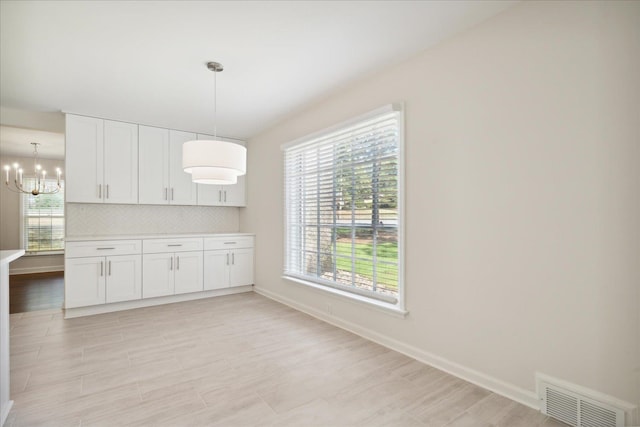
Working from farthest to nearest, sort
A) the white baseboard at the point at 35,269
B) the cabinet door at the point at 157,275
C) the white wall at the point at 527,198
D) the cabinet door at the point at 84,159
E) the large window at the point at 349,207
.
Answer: the white baseboard at the point at 35,269, the cabinet door at the point at 157,275, the cabinet door at the point at 84,159, the large window at the point at 349,207, the white wall at the point at 527,198

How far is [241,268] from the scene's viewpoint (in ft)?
17.2

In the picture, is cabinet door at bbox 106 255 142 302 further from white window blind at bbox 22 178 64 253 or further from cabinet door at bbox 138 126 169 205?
white window blind at bbox 22 178 64 253

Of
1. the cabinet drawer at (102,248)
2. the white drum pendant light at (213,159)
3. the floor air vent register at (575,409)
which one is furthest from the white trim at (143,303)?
the floor air vent register at (575,409)

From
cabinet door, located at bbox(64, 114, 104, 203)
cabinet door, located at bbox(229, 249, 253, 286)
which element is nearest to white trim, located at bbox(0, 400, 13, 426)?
cabinet door, located at bbox(64, 114, 104, 203)

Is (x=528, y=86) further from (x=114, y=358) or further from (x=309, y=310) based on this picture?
(x=114, y=358)

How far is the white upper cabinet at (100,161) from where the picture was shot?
4172 millimetres

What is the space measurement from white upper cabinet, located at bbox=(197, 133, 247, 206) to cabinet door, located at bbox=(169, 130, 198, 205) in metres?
0.17

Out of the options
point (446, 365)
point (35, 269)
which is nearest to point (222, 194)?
point (446, 365)

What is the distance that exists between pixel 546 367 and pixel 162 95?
4.14 meters

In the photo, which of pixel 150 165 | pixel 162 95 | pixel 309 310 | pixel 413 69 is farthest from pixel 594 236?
pixel 150 165

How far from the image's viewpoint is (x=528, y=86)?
2.05 metres

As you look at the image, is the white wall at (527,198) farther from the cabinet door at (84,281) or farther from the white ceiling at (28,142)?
the white ceiling at (28,142)

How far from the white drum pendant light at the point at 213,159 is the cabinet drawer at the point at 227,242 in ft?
7.40

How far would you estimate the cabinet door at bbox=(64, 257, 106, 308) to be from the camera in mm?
3915
